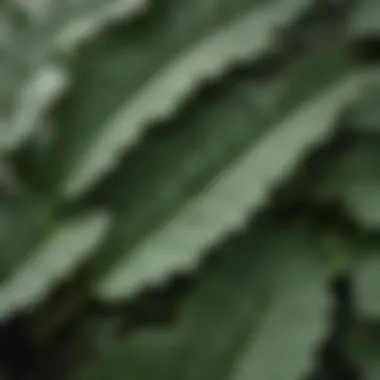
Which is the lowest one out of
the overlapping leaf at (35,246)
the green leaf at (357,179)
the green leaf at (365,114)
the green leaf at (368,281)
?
the green leaf at (368,281)

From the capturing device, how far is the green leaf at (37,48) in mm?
780

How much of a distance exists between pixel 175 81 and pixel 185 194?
120 millimetres

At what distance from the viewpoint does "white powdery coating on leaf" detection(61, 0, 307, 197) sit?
78 cm

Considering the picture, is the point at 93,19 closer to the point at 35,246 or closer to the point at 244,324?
the point at 35,246

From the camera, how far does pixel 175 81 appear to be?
81cm

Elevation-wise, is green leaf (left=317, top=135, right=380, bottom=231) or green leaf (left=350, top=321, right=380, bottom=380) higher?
green leaf (left=317, top=135, right=380, bottom=231)

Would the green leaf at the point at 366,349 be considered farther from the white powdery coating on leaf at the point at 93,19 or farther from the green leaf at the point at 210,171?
the white powdery coating on leaf at the point at 93,19

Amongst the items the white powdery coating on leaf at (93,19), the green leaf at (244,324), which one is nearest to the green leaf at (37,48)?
the white powdery coating on leaf at (93,19)

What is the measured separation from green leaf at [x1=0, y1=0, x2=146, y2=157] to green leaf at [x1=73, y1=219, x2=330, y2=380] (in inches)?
9.2

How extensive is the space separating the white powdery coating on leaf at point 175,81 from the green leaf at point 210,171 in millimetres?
30

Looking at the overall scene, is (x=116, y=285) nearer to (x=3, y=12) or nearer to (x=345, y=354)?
(x=345, y=354)

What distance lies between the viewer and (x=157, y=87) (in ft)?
2.66

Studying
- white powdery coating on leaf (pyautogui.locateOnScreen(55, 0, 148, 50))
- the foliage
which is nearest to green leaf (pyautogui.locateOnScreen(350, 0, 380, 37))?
the foliage

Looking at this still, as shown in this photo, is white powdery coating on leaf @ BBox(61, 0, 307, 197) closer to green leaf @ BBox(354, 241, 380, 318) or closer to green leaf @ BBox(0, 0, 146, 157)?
green leaf @ BBox(0, 0, 146, 157)
